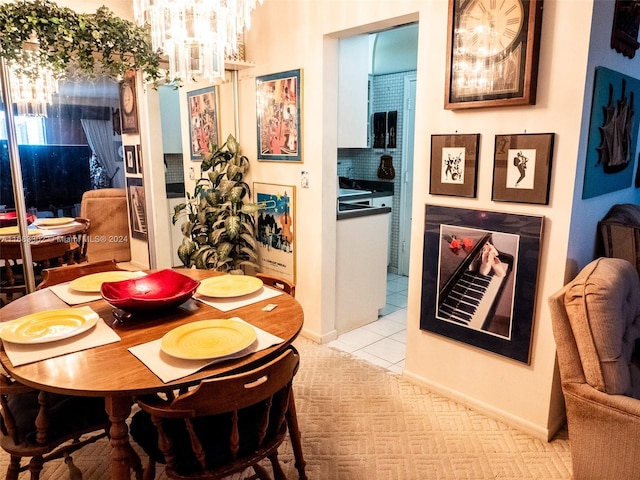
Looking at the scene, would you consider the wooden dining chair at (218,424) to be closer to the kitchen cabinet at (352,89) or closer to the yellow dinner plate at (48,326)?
the yellow dinner plate at (48,326)

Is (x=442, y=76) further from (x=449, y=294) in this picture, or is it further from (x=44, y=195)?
(x=44, y=195)

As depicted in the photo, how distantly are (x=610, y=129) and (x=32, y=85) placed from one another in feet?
10.8

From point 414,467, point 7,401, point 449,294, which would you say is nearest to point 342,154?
point 449,294

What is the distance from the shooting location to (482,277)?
2354 millimetres

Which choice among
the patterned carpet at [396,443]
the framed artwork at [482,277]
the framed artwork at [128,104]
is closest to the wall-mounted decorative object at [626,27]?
the framed artwork at [482,277]

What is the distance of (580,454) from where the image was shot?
1.87 metres

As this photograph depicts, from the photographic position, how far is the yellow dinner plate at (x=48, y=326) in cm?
153

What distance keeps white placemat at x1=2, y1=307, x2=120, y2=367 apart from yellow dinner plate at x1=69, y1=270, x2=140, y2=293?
0.46 meters

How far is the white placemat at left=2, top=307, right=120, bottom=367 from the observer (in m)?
1.45

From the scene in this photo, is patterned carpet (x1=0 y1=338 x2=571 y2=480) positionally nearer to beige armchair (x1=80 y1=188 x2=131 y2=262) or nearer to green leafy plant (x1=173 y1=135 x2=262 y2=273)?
green leafy plant (x1=173 y1=135 x2=262 y2=273)

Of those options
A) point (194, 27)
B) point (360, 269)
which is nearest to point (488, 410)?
point (360, 269)

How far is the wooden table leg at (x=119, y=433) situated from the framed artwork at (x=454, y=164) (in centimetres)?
181

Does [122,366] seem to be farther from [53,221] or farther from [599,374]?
[53,221]

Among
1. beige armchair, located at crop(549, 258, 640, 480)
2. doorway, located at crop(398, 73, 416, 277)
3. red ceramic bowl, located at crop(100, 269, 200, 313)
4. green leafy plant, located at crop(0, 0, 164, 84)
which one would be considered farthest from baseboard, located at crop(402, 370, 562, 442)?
green leafy plant, located at crop(0, 0, 164, 84)
